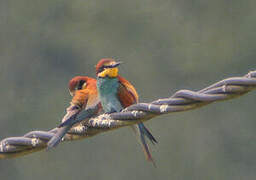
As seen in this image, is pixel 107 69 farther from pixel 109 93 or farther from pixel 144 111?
pixel 144 111

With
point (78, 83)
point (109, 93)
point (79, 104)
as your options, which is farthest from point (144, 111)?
point (78, 83)

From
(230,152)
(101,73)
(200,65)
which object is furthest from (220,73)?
(101,73)

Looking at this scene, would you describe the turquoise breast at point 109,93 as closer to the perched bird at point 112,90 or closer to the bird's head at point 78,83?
the perched bird at point 112,90

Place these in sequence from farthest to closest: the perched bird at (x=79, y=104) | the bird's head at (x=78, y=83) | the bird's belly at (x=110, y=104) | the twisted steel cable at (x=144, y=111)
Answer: the bird's head at (x=78, y=83) < the bird's belly at (x=110, y=104) < the perched bird at (x=79, y=104) < the twisted steel cable at (x=144, y=111)

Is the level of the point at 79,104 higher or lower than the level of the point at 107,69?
lower

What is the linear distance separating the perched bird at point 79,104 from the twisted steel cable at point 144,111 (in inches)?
1.6

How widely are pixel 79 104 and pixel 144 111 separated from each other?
31.4 inches

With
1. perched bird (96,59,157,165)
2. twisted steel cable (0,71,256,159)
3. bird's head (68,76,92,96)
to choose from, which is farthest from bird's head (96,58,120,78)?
twisted steel cable (0,71,256,159)

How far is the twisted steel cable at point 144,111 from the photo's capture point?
6.48 feet

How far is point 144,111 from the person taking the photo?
2.12 m

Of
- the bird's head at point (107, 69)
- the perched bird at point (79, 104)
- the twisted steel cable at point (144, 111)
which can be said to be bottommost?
the twisted steel cable at point (144, 111)

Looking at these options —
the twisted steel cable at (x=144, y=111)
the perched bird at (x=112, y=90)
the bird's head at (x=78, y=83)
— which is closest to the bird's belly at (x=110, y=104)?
the perched bird at (x=112, y=90)

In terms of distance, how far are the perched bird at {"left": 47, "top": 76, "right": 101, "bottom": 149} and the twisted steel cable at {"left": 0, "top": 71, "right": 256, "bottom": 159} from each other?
4 cm

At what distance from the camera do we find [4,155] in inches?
89.0
